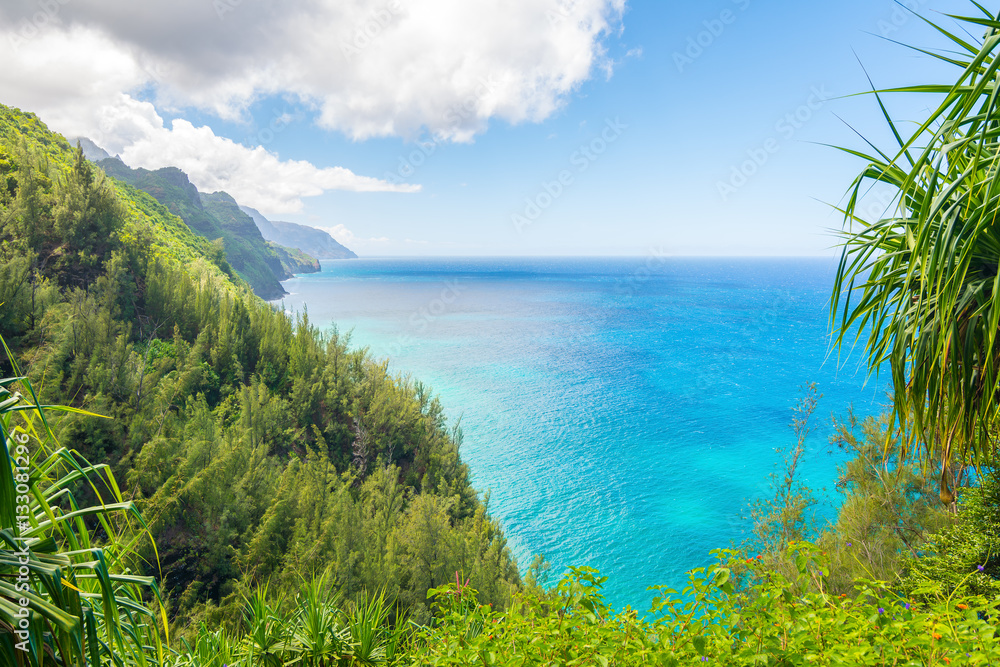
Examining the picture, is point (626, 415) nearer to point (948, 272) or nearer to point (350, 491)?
point (350, 491)

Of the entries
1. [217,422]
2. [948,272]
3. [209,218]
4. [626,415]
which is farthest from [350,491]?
[209,218]

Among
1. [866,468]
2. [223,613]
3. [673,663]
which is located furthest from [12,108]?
[866,468]

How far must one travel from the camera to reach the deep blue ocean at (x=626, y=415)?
53.1 feet

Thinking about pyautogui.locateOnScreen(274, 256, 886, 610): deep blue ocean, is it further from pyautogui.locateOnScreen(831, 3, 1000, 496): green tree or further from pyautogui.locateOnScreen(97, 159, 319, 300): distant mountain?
pyautogui.locateOnScreen(97, 159, 319, 300): distant mountain

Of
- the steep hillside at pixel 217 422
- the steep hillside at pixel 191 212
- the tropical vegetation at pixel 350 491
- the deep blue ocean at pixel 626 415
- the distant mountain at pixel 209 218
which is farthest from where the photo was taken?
the distant mountain at pixel 209 218

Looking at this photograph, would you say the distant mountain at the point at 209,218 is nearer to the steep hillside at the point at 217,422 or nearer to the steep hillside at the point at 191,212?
the steep hillside at the point at 191,212

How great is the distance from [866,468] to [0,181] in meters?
22.7

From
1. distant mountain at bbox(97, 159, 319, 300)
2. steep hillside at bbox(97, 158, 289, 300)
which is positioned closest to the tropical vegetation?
distant mountain at bbox(97, 159, 319, 300)

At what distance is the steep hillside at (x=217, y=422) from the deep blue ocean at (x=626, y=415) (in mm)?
6031

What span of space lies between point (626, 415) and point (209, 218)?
66804 mm

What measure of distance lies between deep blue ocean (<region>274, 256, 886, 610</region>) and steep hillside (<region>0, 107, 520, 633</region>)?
6.03 metres

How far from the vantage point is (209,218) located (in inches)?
2486

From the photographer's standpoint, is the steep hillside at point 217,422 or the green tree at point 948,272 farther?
the steep hillside at point 217,422

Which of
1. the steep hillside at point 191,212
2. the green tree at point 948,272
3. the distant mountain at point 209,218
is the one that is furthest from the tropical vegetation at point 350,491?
the steep hillside at point 191,212
